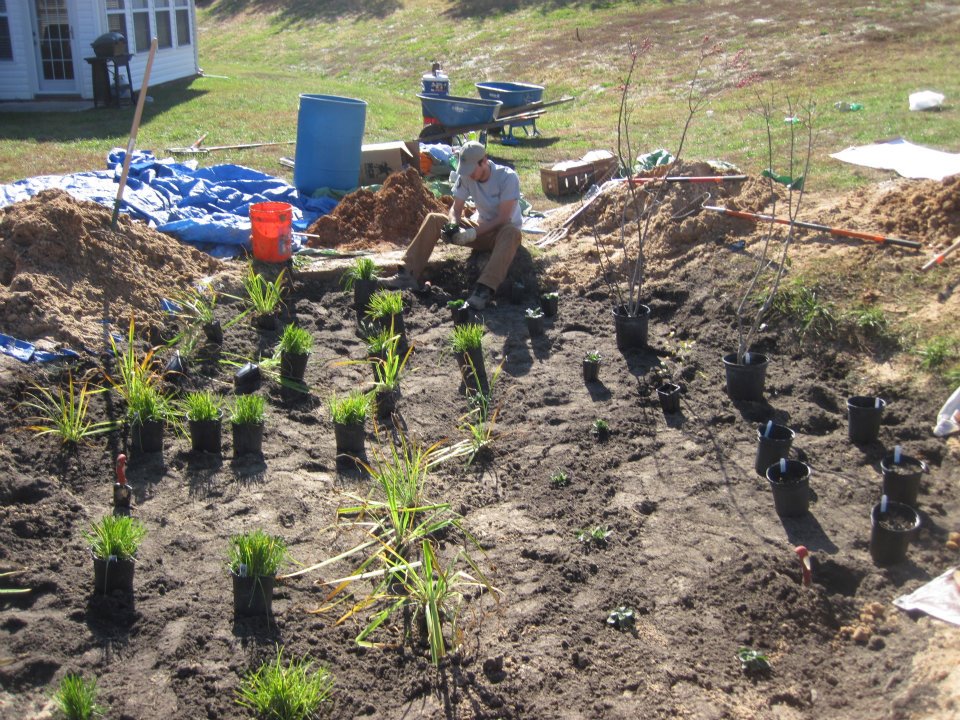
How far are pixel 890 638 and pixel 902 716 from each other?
0.59 m

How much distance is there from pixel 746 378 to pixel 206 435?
139 inches

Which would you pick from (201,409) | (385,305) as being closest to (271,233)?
(385,305)

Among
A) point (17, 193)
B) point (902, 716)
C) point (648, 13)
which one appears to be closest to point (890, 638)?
point (902, 716)

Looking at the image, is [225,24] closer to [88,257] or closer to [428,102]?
[428,102]

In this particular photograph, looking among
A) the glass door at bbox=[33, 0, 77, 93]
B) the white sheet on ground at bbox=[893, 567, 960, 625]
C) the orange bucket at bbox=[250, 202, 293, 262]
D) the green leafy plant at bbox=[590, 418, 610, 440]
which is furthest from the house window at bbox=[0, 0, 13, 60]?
the white sheet on ground at bbox=[893, 567, 960, 625]

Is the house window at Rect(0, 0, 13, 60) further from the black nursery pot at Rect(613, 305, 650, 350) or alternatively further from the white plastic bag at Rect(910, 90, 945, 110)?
the white plastic bag at Rect(910, 90, 945, 110)

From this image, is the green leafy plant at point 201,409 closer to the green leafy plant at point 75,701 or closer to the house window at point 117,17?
the green leafy plant at point 75,701

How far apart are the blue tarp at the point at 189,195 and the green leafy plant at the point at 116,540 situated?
435 cm

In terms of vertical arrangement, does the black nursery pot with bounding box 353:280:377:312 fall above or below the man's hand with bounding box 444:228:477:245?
below

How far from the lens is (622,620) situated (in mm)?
4133

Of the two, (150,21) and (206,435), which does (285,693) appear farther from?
(150,21)

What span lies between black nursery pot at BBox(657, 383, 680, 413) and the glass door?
48.7ft

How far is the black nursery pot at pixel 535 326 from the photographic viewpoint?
733 cm

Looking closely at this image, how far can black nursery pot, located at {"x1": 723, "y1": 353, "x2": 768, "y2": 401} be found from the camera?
19.8 feet
